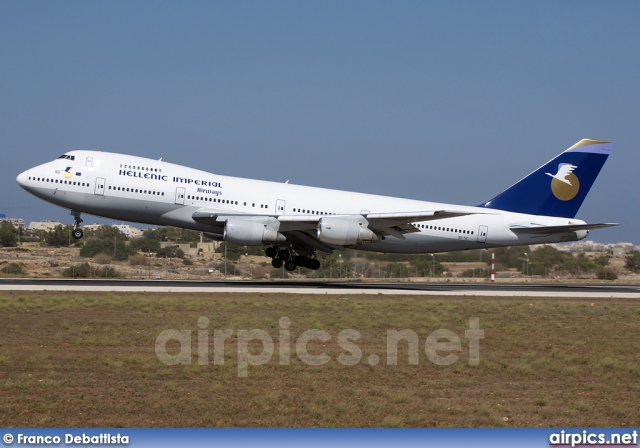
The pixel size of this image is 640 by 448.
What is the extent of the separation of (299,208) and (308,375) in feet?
71.9

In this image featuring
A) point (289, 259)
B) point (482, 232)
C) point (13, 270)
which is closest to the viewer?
point (289, 259)

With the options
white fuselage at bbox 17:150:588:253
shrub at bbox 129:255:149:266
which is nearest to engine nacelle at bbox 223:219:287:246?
white fuselage at bbox 17:150:588:253

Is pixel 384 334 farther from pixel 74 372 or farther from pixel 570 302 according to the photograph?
pixel 570 302

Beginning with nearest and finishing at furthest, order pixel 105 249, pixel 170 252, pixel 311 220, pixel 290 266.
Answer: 1. pixel 311 220
2. pixel 290 266
3. pixel 105 249
4. pixel 170 252

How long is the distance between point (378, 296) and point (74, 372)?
16.9 metres

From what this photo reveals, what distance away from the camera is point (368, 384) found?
13539mm

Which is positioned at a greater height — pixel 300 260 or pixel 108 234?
pixel 108 234

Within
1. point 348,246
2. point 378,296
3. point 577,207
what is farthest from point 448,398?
point 577,207

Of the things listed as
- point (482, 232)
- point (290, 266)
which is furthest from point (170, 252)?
point (482, 232)

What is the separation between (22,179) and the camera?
34.5m

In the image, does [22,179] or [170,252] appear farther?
[170,252]

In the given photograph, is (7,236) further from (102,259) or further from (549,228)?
(549,228)

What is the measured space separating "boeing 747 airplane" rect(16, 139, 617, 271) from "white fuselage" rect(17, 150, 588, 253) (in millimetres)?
44

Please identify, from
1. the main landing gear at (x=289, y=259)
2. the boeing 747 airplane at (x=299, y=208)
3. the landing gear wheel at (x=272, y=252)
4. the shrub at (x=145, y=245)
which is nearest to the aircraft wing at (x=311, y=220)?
the boeing 747 airplane at (x=299, y=208)
